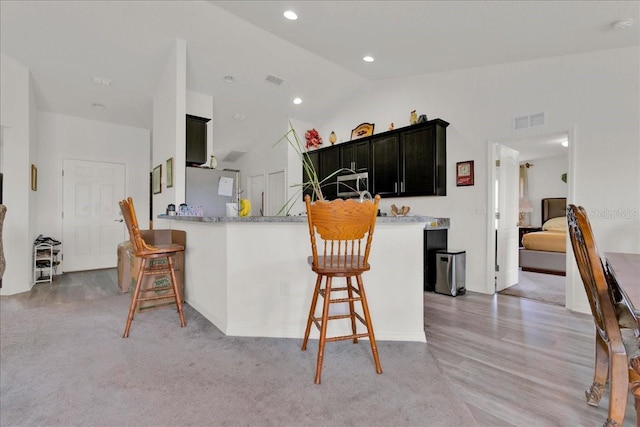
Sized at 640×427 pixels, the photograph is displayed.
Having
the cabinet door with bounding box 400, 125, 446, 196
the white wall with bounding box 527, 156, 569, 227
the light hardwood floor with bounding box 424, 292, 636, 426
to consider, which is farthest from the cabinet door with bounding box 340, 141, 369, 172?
the white wall with bounding box 527, 156, 569, 227

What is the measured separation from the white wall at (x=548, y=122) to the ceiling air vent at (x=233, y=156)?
3852 mm

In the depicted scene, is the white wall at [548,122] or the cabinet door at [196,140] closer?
the white wall at [548,122]

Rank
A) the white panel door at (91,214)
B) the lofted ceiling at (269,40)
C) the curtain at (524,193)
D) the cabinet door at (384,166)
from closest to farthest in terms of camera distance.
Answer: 1. the lofted ceiling at (269,40)
2. the cabinet door at (384,166)
3. the white panel door at (91,214)
4. the curtain at (524,193)

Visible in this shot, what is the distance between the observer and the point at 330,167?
5.52 metres

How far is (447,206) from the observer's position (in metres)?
4.19

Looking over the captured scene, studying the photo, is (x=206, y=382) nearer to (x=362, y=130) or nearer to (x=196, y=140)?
(x=196, y=140)

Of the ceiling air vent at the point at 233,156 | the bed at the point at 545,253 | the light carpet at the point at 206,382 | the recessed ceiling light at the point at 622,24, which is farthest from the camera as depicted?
the ceiling air vent at the point at 233,156

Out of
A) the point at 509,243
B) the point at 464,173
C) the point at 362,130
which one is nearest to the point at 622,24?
the point at 464,173

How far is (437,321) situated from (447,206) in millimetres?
1867

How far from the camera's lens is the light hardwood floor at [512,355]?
5.08ft

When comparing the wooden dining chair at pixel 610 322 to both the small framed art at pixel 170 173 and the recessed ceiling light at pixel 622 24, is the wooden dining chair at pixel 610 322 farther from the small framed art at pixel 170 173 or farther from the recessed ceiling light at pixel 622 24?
the small framed art at pixel 170 173

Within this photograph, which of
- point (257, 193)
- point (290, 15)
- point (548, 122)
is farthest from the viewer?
point (257, 193)

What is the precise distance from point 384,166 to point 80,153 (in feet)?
17.1

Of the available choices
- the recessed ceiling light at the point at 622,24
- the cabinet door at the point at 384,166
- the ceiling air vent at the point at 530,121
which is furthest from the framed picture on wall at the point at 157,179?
the recessed ceiling light at the point at 622,24
